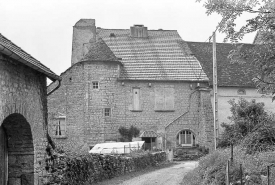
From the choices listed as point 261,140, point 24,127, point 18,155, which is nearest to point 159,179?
point 261,140

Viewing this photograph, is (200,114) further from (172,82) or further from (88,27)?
(88,27)

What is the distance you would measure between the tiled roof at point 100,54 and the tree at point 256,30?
29838 mm

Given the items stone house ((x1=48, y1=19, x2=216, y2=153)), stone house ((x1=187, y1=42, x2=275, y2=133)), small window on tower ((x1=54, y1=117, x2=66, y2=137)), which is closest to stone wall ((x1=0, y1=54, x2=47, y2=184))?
stone house ((x1=48, y1=19, x2=216, y2=153))

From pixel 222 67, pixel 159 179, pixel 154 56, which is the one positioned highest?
pixel 154 56

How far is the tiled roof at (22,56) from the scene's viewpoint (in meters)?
11.1

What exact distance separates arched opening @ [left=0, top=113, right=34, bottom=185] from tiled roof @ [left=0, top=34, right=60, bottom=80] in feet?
Answer: 5.29

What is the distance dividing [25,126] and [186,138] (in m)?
26.6

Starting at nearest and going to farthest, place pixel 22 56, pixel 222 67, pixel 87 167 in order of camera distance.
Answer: pixel 22 56, pixel 87 167, pixel 222 67

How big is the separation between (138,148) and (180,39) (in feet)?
51.1

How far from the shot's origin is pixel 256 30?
336 inches

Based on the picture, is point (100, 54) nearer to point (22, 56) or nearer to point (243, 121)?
point (243, 121)

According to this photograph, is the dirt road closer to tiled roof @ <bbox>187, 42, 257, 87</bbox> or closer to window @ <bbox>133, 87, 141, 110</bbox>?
window @ <bbox>133, 87, 141, 110</bbox>

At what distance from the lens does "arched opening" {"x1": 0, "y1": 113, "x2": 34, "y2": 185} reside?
13453 mm

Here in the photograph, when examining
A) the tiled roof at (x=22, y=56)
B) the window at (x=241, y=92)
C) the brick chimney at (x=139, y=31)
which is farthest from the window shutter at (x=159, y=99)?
the tiled roof at (x=22, y=56)
